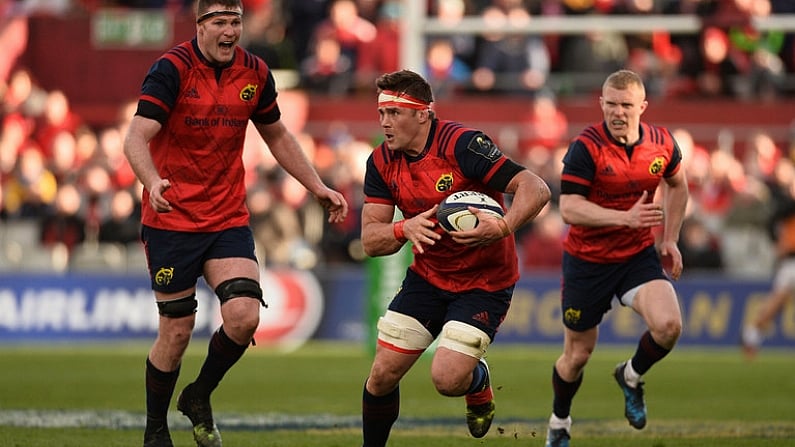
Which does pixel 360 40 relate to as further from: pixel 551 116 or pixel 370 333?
pixel 370 333

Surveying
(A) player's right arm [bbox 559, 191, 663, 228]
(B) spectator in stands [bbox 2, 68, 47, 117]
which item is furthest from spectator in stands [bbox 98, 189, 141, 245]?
(A) player's right arm [bbox 559, 191, 663, 228]

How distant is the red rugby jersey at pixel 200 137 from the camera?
28.3 ft

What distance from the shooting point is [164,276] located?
28.6 feet

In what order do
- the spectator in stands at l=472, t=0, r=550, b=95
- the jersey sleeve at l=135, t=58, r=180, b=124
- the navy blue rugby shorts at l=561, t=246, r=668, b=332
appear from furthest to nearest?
1. the spectator in stands at l=472, t=0, r=550, b=95
2. the navy blue rugby shorts at l=561, t=246, r=668, b=332
3. the jersey sleeve at l=135, t=58, r=180, b=124

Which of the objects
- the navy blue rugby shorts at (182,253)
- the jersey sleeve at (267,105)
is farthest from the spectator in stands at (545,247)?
the navy blue rugby shorts at (182,253)

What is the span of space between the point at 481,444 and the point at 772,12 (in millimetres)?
10369

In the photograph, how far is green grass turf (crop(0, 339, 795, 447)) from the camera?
10.2 meters

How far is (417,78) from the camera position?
26.9 ft

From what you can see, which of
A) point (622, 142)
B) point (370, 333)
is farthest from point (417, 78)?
point (370, 333)

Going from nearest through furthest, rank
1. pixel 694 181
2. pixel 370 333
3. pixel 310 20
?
pixel 370 333, pixel 694 181, pixel 310 20

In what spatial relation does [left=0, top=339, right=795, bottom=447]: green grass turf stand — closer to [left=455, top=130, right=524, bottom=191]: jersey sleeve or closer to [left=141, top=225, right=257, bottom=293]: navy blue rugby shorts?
[left=141, top=225, right=257, bottom=293]: navy blue rugby shorts

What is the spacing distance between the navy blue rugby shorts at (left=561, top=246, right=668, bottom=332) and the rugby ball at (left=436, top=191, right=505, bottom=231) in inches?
77.9

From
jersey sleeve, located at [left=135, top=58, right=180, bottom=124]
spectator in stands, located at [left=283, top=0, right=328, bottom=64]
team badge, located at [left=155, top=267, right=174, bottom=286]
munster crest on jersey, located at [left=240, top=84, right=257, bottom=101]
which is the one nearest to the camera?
jersey sleeve, located at [left=135, top=58, right=180, bottom=124]

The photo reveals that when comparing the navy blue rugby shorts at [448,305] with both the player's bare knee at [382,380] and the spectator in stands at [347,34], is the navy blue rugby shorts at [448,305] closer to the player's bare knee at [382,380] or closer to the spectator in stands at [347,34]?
the player's bare knee at [382,380]
